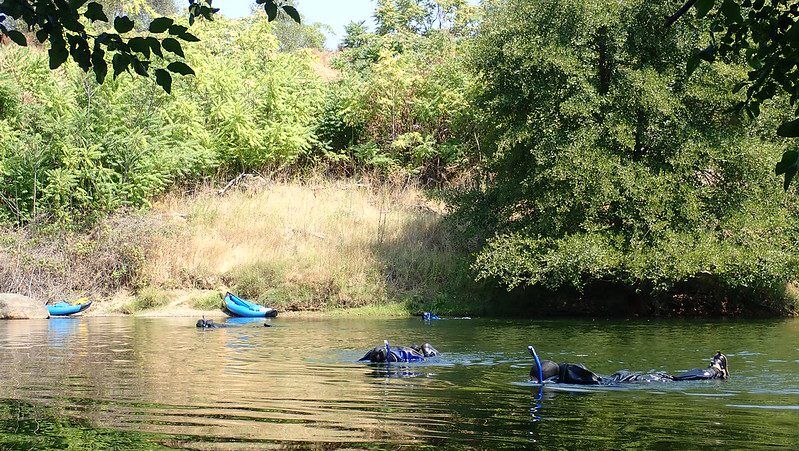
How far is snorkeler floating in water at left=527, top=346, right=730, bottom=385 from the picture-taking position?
1259 cm

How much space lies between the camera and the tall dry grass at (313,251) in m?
28.2

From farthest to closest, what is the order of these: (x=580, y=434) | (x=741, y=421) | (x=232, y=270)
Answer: (x=232, y=270), (x=741, y=421), (x=580, y=434)

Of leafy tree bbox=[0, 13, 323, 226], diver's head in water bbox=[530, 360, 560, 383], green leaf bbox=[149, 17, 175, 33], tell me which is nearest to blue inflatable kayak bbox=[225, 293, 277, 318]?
leafy tree bbox=[0, 13, 323, 226]

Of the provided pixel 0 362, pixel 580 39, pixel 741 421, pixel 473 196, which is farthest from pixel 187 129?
pixel 741 421

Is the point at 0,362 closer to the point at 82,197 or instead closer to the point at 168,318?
the point at 168,318

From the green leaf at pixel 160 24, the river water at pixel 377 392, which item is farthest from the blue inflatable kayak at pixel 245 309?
the green leaf at pixel 160 24

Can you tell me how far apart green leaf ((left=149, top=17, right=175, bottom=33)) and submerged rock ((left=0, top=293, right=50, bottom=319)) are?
2439cm

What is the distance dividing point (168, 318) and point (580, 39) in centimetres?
1354

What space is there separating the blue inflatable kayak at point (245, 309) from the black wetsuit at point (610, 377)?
14820 mm

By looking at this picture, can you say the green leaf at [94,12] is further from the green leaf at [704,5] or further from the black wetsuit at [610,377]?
the black wetsuit at [610,377]

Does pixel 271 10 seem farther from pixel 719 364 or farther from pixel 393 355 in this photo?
pixel 393 355

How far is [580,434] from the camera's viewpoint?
8703 mm

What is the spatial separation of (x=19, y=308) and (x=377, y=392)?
61.1ft

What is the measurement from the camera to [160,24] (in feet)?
→ 15.8
